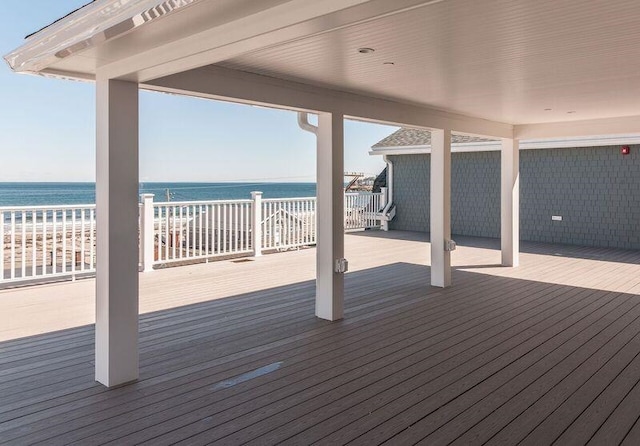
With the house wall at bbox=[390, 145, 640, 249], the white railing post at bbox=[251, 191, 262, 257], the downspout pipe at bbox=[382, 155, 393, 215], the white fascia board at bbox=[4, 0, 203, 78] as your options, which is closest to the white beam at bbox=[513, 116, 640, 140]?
the house wall at bbox=[390, 145, 640, 249]

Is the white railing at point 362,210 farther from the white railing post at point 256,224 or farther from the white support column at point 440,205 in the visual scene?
the white support column at point 440,205

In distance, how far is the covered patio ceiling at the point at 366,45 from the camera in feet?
8.02

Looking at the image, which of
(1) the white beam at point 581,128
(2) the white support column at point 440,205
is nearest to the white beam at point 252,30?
(2) the white support column at point 440,205

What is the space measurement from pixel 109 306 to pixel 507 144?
722cm

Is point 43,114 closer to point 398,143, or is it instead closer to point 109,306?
point 398,143

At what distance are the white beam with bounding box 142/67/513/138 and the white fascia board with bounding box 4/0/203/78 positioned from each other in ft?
2.39

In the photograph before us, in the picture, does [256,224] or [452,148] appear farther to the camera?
[452,148]

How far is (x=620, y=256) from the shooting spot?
9.95 meters

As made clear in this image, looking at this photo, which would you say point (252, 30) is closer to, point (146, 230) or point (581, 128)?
point (146, 230)

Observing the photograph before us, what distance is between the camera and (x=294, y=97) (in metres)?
4.95

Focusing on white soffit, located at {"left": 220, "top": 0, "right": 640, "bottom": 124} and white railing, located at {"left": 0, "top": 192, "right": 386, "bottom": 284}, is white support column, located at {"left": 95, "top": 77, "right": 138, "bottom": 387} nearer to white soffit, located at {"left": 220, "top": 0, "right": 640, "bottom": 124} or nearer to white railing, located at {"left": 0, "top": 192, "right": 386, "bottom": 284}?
white soffit, located at {"left": 220, "top": 0, "right": 640, "bottom": 124}

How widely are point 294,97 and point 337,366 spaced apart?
2.52 m

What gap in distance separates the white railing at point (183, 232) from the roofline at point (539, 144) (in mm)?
4108

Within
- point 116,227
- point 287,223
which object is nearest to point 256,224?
point 287,223
